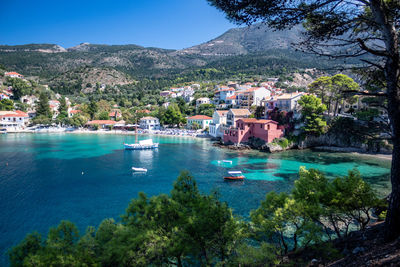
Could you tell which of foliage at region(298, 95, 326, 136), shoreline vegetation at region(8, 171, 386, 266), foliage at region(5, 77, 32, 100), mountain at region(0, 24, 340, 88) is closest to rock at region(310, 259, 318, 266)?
shoreline vegetation at region(8, 171, 386, 266)

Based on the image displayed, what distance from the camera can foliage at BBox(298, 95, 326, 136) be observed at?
42344mm

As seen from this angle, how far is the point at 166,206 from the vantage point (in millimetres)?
8305

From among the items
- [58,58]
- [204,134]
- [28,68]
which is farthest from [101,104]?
[58,58]

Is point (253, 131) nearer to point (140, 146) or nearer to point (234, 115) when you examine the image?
point (234, 115)

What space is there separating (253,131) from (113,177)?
96.0 ft

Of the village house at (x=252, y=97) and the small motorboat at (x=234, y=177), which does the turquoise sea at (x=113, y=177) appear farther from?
the village house at (x=252, y=97)

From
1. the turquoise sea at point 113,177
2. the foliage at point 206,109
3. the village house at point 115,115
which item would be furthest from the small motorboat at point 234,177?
the village house at point 115,115

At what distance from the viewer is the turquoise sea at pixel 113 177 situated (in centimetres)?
1742

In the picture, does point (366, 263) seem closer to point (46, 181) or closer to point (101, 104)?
point (46, 181)

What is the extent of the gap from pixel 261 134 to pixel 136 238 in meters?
39.6

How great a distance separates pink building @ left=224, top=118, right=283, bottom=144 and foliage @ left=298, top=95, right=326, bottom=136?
209 inches

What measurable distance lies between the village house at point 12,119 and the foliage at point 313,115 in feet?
271

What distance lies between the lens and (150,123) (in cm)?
7388

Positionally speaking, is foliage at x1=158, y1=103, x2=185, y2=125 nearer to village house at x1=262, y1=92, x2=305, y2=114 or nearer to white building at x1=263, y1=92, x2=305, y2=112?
village house at x1=262, y1=92, x2=305, y2=114
